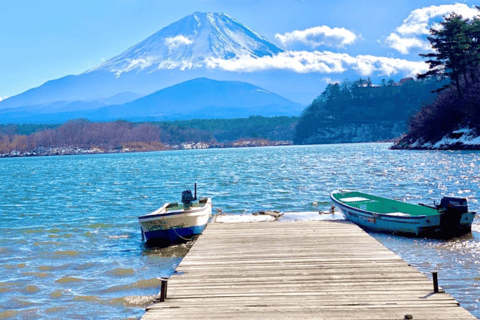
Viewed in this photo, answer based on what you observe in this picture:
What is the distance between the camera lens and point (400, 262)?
11.3 meters

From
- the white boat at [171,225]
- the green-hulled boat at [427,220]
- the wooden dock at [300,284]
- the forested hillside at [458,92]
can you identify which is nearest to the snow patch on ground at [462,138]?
the forested hillside at [458,92]

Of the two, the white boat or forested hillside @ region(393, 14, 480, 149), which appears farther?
forested hillside @ region(393, 14, 480, 149)

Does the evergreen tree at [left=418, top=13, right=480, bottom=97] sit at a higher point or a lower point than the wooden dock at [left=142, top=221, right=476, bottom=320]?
higher

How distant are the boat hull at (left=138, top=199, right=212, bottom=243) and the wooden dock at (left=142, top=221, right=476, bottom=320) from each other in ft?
11.7

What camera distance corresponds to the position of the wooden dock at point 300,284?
831 centimetres

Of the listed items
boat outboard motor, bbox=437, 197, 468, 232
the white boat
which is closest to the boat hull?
the white boat

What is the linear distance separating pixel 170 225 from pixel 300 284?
895 centimetres

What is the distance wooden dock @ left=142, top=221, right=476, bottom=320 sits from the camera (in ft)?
27.3

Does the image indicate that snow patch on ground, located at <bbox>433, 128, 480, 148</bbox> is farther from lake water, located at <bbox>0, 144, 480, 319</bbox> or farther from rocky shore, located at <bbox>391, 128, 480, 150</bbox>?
lake water, located at <bbox>0, 144, 480, 319</bbox>

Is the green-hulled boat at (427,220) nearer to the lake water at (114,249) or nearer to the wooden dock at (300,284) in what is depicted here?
the lake water at (114,249)

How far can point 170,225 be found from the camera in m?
18.2

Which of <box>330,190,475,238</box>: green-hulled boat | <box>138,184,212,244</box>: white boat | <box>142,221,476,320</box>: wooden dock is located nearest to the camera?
<box>142,221,476,320</box>: wooden dock

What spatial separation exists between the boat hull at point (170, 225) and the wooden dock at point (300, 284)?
357 centimetres

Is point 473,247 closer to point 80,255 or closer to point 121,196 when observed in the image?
point 80,255
